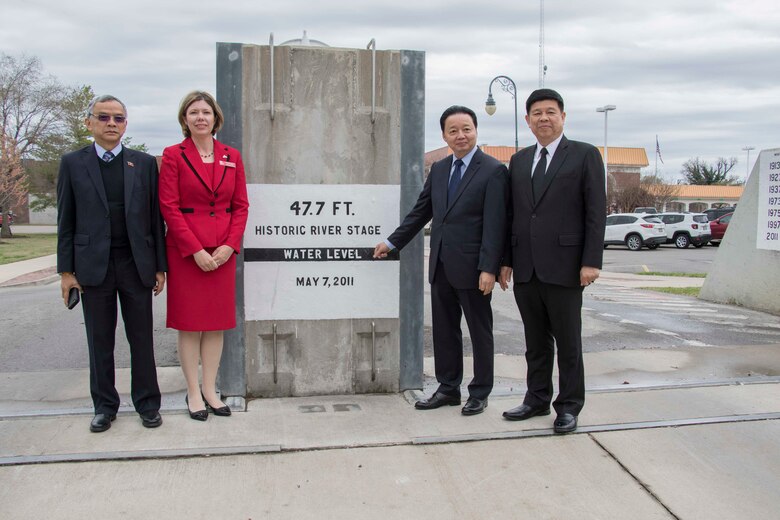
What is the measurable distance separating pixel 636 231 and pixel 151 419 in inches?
1042

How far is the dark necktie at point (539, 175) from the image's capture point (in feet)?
14.0

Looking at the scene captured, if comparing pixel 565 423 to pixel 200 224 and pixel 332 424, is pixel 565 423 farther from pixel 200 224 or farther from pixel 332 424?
pixel 200 224

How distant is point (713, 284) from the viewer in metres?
10.4

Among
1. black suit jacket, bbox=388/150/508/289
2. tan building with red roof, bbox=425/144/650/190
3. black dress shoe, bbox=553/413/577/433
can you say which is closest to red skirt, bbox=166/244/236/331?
black suit jacket, bbox=388/150/508/289

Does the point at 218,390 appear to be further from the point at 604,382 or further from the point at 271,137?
the point at 604,382

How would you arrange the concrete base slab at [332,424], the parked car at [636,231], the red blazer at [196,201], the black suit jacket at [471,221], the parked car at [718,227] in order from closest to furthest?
the concrete base slab at [332,424]
the red blazer at [196,201]
the black suit jacket at [471,221]
the parked car at [636,231]
the parked car at [718,227]

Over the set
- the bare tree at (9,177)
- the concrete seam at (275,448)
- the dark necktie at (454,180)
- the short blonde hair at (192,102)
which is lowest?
the concrete seam at (275,448)

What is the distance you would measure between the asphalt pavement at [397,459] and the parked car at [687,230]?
2580cm

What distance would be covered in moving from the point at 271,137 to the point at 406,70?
1.07m

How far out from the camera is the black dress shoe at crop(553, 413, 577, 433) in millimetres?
4184

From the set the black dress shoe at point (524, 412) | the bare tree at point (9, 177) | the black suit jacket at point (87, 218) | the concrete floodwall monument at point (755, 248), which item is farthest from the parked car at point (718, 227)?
the bare tree at point (9, 177)

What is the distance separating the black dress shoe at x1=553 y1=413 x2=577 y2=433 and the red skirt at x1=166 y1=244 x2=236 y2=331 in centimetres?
222

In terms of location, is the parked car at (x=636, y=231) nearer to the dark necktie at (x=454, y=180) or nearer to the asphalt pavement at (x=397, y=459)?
the asphalt pavement at (x=397, y=459)

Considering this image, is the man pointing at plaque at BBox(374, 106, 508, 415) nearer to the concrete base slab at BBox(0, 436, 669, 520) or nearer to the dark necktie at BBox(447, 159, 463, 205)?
the dark necktie at BBox(447, 159, 463, 205)
